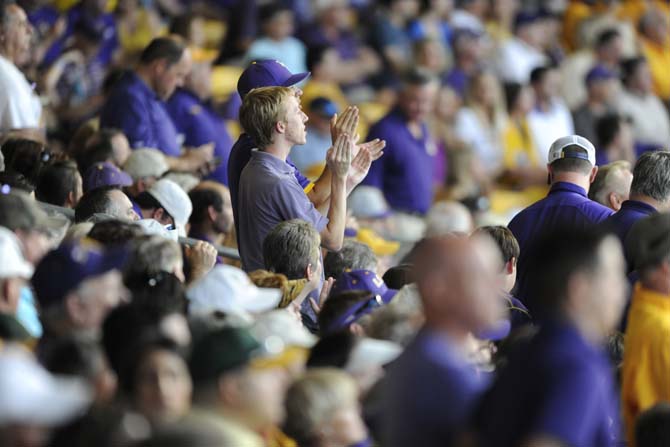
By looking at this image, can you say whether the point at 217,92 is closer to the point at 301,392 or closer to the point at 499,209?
the point at 499,209

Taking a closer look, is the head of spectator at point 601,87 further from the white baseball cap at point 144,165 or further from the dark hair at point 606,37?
the white baseball cap at point 144,165

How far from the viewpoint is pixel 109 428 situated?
430cm

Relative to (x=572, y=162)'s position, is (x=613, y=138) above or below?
below

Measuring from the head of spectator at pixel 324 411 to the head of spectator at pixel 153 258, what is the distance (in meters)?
1.20

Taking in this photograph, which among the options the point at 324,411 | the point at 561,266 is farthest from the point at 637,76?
the point at 561,266

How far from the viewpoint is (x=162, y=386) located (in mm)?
4355

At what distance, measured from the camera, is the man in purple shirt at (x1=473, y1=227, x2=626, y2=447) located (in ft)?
12.8

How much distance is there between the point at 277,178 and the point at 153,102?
2859 millimetres

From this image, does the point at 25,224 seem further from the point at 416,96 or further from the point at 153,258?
the point at 416,96

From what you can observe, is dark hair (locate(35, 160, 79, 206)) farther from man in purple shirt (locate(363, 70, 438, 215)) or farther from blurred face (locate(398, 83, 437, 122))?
blurred face (locate(398, 83, 437, 122))

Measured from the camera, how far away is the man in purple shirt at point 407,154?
37.2 ft

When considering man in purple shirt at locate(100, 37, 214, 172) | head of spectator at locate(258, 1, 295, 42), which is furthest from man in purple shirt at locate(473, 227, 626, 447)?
head of spectator at locate(258, 1, 295, 42)

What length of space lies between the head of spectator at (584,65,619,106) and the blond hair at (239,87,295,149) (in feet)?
25.1

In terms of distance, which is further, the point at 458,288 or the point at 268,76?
the point at 268,76
